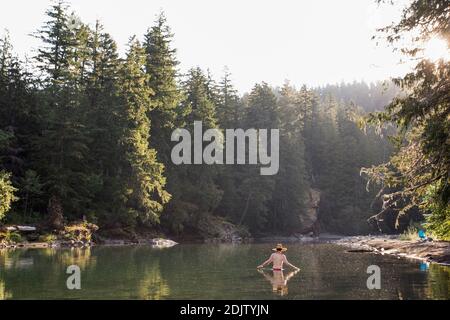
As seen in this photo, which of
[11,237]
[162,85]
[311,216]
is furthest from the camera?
[311,216]

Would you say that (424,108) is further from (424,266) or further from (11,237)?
(11,237)

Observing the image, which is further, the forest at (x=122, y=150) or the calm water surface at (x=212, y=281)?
the forest at (x=122, y=150)

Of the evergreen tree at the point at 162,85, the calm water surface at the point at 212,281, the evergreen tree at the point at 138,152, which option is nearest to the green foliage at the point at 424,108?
the calm water surface at the point at 212,281

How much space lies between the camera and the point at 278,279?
702 inches

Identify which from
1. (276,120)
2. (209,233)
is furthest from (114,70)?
(276,120)

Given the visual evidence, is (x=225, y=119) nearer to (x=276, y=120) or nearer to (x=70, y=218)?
(x=276, y=120)

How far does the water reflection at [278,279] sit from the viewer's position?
1492cm

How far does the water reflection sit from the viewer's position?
14920 millimetres

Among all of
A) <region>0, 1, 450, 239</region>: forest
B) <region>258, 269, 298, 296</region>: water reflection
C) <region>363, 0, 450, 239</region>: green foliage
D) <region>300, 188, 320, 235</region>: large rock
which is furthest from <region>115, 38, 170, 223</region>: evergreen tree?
<region>363, 0, 450, 239</region>: green foliage

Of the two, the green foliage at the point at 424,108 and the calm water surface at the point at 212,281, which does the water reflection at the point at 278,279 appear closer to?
the calm water surface at the point at 212,281

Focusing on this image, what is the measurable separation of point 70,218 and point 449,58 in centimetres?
3412

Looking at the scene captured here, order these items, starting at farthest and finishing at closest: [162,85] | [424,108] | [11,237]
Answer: [162,85], [11,237], [424,108]

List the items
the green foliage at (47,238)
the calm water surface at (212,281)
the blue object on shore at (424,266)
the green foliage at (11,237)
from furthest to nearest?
the green foliage at (47,238), the green foliage at (11,237), the blue object on shore at (424,266), the calm water surface at (212,281)

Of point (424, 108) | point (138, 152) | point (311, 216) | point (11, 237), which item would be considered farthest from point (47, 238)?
point (311, 216)
